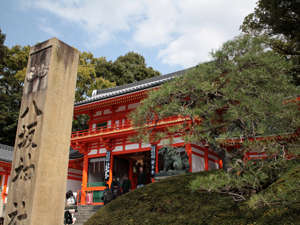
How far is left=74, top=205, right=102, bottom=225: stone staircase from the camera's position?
13.9 m

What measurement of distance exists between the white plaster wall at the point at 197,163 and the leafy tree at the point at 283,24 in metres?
6.09

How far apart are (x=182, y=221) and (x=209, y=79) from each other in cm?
396

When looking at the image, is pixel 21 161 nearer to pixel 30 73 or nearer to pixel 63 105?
pixel 63 105

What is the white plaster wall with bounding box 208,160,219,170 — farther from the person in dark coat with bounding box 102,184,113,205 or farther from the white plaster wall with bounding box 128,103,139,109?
the person in dark coat with bounding box 102,184,113,205

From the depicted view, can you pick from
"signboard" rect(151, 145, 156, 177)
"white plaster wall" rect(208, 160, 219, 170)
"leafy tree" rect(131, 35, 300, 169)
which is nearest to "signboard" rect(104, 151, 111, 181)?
"signboard" rect(151, 145, 156, 177)

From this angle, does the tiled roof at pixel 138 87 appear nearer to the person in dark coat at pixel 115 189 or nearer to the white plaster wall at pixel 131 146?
the white plaster wall at pixel 131 146

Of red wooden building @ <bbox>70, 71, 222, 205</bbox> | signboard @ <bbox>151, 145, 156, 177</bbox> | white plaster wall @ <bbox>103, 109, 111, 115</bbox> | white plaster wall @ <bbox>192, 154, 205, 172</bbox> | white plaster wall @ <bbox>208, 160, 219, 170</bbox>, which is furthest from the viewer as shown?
white plaster wall @ <bbox>103, 109, 111, 115</bbox>

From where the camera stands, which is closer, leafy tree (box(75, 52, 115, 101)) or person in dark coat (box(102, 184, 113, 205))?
person in dark coat (box(102, 184, 113, 205))

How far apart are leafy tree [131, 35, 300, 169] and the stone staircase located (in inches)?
301

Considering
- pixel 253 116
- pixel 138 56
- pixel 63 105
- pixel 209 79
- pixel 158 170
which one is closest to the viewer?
pixel 63 105

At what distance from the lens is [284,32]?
13.0 m

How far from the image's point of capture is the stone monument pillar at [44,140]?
4.10 metres

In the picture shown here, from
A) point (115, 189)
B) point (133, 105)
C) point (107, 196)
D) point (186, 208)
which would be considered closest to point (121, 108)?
point (133, 105)

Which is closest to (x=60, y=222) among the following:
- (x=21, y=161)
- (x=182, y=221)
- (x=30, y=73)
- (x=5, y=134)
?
(x=21, y=161)
